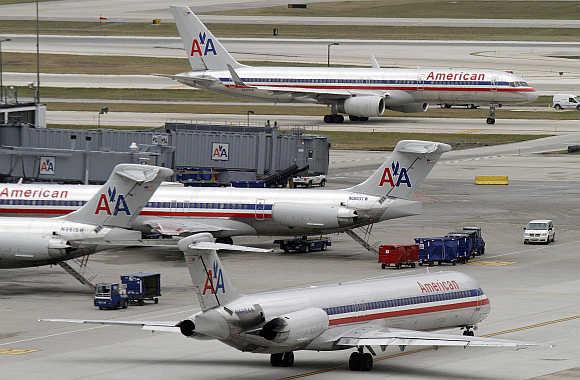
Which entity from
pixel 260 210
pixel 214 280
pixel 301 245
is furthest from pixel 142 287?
pixel 214 280

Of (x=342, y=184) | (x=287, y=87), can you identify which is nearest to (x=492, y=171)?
(x=342, y=184)

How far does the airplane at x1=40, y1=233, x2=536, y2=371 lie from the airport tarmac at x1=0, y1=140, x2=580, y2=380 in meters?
1.24

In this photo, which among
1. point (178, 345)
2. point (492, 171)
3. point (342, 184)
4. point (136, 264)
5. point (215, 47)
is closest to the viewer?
point (178, 345)

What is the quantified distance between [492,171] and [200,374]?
72.7 m

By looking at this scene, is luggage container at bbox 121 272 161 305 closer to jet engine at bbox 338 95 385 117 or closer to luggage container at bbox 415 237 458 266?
luggage container at bbox 415 237 458 266

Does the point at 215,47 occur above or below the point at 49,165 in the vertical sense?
above

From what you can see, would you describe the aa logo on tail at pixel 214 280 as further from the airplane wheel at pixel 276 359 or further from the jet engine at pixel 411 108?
the jet engine at pixel 411 108

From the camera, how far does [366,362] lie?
4994 cm

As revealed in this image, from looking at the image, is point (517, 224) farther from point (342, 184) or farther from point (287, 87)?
point (287, 87)

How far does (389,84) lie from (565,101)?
80.8 feet

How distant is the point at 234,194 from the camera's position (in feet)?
263

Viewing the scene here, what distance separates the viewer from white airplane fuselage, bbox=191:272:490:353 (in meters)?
46.6

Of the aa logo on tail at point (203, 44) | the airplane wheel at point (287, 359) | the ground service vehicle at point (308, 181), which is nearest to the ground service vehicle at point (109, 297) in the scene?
the airplane wheel at point (287, 359)

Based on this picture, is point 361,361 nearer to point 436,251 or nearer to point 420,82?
point 436,251
